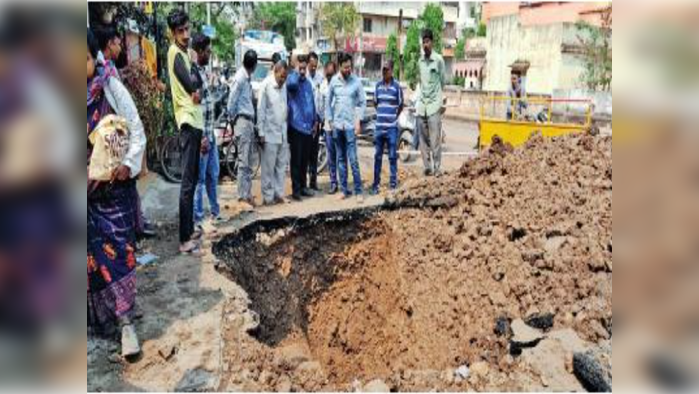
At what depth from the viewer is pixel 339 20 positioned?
37.2 metres

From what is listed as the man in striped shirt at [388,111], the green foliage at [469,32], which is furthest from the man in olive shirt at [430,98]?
the green foliage at [469,32]

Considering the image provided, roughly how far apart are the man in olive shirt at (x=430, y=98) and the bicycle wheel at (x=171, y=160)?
11.1 feet

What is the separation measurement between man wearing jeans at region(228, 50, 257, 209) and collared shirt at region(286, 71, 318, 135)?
72cm

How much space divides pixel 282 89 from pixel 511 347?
4.22 meters

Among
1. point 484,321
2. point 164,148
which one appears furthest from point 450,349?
point 164,148

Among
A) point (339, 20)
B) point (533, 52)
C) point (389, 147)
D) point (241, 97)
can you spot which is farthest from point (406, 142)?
point (339, 20)

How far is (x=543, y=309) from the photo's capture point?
400 cm

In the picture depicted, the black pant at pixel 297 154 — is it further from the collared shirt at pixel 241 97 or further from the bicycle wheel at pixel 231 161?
the bicycle wheel at pixel 231 161

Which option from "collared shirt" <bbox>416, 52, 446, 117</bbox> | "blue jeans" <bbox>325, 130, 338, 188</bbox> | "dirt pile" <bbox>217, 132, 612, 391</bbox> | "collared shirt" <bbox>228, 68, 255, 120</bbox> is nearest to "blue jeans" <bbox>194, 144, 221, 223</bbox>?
"dirt pile" <bbox>217, 132, 612, 391</bbox>

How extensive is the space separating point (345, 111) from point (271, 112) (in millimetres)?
1005

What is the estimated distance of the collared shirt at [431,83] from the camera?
7254 mm

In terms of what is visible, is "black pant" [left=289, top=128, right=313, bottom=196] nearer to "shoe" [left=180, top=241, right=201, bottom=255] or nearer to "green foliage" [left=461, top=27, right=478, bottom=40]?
"shoe" [left=180, top=241, right=201, bottom=255]

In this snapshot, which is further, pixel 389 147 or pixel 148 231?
pixel 389 147

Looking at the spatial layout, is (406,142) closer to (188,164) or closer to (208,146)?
(208,146)
